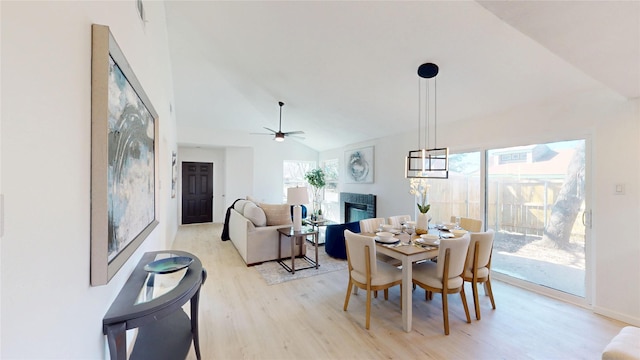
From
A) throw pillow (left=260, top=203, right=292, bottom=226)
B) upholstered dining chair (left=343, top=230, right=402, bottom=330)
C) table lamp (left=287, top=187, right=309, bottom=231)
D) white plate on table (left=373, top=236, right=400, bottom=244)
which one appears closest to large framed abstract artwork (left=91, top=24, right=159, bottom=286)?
upholstered dining chair (left=343, top=230, right=402, bottom=330)

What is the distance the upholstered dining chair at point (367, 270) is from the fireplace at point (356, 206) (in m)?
3.14

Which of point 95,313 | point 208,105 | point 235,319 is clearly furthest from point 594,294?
point 208,105

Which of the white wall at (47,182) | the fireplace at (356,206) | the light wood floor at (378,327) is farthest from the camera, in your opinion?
the fireplace at (356,206)

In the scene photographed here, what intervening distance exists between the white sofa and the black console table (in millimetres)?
2025

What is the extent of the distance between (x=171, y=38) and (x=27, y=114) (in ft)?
13.4

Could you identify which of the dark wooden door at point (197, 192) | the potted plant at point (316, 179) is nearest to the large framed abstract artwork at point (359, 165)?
the potted plant at point (316, 179)

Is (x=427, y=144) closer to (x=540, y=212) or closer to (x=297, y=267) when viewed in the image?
(x=540, y=212)

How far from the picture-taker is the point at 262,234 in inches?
163

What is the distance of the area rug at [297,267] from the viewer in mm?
3584

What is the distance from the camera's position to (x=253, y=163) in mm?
7746

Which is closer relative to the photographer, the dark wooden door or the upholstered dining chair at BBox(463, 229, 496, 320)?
the upholstered dining chair at BBox(463, 229, 496, 320)

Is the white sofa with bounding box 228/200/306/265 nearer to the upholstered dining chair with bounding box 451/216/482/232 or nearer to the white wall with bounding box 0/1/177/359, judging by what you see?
the upholstered dining chair with bounding box 451/216/482/232

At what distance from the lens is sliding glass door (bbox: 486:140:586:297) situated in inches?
118

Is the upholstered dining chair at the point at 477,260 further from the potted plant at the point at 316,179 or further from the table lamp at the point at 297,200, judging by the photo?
the potted plant at the point at 316,179
